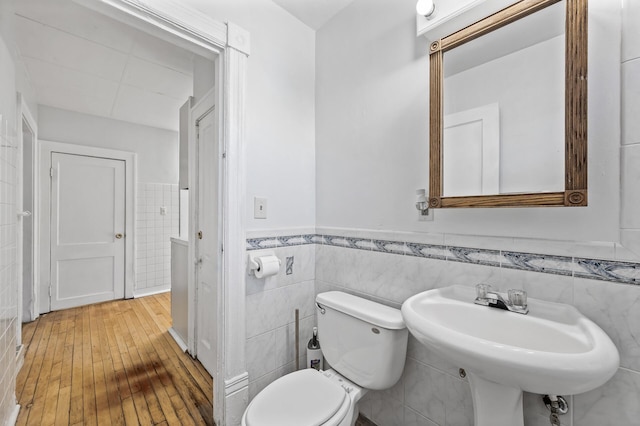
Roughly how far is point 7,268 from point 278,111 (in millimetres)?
1697

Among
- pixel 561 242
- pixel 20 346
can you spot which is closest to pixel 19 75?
pixel 20 346

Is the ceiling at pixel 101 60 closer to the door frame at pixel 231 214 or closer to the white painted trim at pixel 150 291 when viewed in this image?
the door frame at pixel 231 214

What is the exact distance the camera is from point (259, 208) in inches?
59.8

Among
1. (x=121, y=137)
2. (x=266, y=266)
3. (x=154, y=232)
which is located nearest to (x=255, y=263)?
(x=266, y=266)

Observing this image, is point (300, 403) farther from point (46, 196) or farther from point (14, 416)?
point (46, 196)

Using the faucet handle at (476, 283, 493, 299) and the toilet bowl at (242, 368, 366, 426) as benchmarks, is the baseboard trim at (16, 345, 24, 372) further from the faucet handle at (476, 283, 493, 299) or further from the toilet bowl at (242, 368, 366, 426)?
the faucet handle at (476, 283, 493, 299)

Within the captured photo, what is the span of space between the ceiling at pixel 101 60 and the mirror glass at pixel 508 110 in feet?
3.08

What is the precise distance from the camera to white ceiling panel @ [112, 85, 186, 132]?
2.96 metres

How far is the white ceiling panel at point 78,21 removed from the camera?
167 cm

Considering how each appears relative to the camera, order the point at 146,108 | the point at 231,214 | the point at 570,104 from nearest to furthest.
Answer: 1. the point at 570,104
2. the point at 231,214
3. the point at 146,108

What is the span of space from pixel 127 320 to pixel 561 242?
12.0ft

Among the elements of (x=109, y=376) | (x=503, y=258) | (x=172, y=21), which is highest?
(x=172, y=21)

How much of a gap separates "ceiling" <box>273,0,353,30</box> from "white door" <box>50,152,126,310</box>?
127 inches

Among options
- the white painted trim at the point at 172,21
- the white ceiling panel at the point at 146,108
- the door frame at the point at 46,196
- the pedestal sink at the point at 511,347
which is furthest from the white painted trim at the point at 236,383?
the door frame at the point at 46,196
